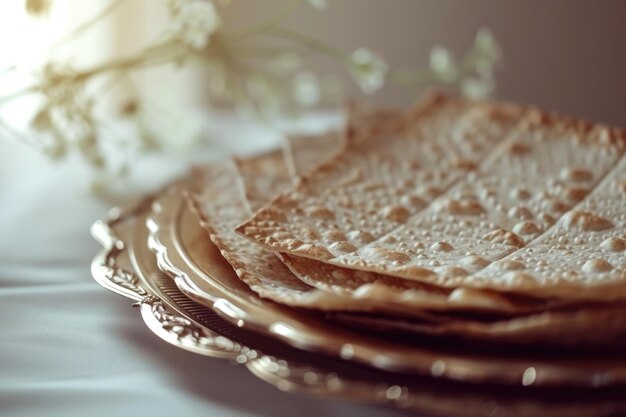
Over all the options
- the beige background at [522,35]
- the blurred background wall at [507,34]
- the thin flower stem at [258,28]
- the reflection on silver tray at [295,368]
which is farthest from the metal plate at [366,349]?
the beige background at [522,35]

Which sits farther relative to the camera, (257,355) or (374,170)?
(374,170)

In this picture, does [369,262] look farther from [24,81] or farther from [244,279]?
[24,81]

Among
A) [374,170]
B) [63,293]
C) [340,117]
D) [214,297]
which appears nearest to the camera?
[214,297]

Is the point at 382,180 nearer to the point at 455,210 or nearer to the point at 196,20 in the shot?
the point at 455,210

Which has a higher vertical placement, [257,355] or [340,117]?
[340,117]

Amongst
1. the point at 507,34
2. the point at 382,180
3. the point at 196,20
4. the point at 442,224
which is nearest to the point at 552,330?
the point at 442,224

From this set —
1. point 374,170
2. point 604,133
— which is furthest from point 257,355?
point 604,133

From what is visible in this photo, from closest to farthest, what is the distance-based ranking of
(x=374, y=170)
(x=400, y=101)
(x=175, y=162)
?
(x=374, y=170), (x=175, y=162), (x=400, y=101)
